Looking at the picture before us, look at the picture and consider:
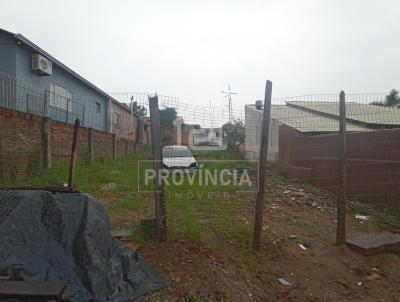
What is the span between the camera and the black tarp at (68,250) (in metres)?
2.96

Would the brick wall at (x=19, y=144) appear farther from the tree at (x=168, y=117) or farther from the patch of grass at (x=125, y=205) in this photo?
the tree at (x=168, y=117)

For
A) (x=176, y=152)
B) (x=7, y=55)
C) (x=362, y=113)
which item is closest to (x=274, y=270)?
(x=176, y=152)

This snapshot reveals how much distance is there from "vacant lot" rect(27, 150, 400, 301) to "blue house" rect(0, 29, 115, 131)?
4625 mm

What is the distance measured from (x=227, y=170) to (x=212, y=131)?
267cm

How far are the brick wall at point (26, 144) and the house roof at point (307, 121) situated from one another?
6650 millimetres

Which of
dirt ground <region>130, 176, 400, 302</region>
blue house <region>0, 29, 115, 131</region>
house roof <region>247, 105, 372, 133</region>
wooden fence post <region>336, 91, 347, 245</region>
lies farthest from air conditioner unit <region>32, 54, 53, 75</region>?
wooden fence post <region>336, 91, 347, 245</region>

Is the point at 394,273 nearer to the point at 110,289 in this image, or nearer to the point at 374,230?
the point at 374,230

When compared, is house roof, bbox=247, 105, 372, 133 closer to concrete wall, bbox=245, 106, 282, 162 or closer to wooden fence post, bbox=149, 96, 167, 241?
concrete wall, bbox=245, 106, 282, 162

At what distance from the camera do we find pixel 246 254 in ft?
13.6

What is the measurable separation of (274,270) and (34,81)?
12102 mm

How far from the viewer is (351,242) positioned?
4578mm

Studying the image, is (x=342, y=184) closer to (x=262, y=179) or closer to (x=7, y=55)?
(x=262, y=179)

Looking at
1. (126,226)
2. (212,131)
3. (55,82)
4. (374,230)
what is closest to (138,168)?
(212,131)

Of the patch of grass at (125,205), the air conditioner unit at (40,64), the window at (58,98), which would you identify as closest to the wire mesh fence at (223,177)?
the patch of grass at (125,205)
